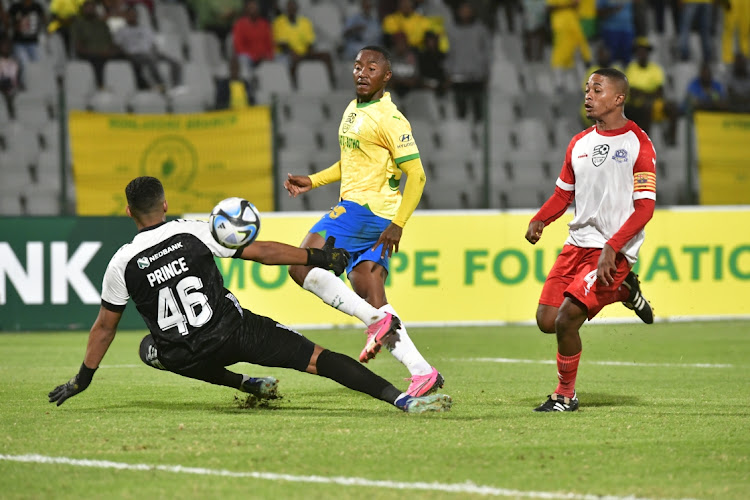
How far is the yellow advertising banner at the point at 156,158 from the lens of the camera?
1391 cm

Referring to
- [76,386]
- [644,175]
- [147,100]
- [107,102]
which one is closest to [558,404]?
[644,175]

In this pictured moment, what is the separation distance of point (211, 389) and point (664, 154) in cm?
1016

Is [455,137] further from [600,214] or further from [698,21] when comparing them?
[600,214]

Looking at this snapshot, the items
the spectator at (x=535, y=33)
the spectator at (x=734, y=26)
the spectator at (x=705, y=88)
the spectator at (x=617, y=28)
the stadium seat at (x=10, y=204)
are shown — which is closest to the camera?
the stadium seat at (x=10, y=204)

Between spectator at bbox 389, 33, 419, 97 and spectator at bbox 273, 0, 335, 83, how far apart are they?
3.62 ft

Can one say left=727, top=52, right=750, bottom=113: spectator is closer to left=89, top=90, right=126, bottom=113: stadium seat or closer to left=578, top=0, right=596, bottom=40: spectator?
left=578, top=0, right=596, bottom=40: spectator

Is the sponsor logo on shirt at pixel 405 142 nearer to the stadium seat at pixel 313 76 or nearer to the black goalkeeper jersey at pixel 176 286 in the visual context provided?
the black goalkeeper jersey at pixel 176 286

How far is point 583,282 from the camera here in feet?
23.9

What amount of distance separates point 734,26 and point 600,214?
50.0ft

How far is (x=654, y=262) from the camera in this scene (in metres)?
14.1

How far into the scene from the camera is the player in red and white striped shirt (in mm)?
7211

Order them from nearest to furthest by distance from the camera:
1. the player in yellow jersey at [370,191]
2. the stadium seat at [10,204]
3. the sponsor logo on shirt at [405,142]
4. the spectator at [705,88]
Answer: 1. the player in yellow jersey at [370,191]
2. the sponsor logo on shirt at [405,142]
3. the stadium seat at [10,204]
4. the spectator at [705,88]

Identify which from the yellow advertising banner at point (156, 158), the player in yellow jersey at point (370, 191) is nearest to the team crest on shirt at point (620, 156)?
the player in yellow jersey at point (370, 191)

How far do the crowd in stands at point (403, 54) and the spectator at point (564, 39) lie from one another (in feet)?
0.07
